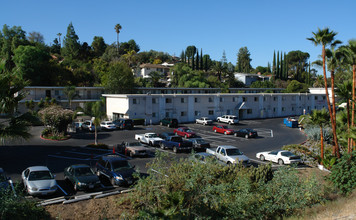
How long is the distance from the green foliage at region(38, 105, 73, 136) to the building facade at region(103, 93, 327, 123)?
11758mm

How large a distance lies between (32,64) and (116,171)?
52510 millimetres

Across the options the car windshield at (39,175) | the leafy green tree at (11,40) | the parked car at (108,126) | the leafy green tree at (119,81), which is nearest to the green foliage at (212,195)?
the car windshield at (39,175)

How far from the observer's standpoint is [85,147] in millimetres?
29078

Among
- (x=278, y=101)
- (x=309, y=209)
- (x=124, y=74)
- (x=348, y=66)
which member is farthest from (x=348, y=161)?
(x=124, y=74)

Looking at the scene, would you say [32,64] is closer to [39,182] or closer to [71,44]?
[71,44]

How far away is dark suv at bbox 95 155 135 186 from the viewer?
16.7 metres

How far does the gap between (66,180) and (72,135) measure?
19079 mm

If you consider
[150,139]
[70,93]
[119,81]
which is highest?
[119,81]

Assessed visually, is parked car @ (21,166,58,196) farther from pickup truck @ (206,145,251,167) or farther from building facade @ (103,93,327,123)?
building facade @ (103,93,327,123)

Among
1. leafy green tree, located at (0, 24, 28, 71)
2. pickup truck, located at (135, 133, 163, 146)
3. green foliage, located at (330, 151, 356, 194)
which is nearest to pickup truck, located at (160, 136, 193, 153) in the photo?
pickup truck, located at (135, 133, 163, 146)

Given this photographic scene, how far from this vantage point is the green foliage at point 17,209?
398 inches

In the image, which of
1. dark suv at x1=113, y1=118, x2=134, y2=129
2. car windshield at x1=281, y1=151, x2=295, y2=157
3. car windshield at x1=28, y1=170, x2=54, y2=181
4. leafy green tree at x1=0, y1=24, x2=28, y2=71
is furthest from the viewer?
leafy green tree at x1=0, y1=24, x2=28, y2=71

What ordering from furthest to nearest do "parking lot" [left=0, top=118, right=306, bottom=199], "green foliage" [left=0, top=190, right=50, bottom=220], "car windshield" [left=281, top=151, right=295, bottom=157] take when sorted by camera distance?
"car windshield" [left=281, top=151, right=295, bottom=157] < "parking lot" [left=0, top=118, right=306, bottom=199] < "green foliage" [left=0, top=190, right=50, bottom=220]

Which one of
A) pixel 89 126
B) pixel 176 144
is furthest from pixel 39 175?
pixel 89 126
